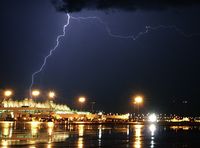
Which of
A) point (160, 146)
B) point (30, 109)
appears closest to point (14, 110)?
point (30, 109)

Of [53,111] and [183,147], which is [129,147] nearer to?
[183,147]

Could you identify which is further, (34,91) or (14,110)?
(14,110)

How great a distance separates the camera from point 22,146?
34250mm

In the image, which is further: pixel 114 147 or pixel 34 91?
pixel 34 91

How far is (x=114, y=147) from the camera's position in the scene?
3525 cm

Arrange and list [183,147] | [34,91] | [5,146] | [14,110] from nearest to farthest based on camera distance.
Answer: [5,146], [183,147], [34,91], [14,110]

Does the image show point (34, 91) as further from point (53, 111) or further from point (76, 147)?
point (76, 147)

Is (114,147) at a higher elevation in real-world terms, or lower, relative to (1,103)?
lower

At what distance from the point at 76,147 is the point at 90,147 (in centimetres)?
111

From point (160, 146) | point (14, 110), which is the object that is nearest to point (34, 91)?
point (14, 110)

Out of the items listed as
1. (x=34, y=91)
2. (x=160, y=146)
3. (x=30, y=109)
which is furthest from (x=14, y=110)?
(x=160, y=146)

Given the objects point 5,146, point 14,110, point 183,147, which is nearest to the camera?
point 5,146

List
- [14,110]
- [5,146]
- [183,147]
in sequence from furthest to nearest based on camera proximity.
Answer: [14,110], [183,147], [5,146]

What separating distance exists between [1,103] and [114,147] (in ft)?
557
